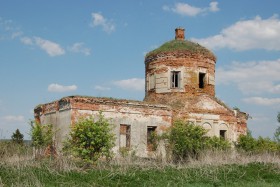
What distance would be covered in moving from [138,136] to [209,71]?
22.6ft

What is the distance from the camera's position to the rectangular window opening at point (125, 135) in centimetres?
2038

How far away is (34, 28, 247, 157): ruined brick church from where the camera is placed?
770 inches

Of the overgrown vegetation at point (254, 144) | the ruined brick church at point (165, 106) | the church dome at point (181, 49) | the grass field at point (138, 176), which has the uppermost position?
the church dome at point (181, 49)

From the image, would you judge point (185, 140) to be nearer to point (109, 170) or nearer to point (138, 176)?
point (109, 170)

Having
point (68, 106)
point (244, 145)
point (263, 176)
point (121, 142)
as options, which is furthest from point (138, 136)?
point (263, 176)

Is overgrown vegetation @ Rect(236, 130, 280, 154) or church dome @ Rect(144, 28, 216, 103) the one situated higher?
church dome @ Rect(144, 28, 216, 103)

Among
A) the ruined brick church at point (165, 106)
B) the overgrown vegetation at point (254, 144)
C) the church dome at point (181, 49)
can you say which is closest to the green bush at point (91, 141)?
the ruined brick church at point (165, 106)

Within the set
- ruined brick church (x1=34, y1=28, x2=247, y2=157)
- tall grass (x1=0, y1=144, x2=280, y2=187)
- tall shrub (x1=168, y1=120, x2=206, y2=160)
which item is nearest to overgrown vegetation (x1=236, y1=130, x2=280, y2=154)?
ruined brick church (x1=34, y1=28, x2=247, y2=157)

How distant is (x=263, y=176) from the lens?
1301cm

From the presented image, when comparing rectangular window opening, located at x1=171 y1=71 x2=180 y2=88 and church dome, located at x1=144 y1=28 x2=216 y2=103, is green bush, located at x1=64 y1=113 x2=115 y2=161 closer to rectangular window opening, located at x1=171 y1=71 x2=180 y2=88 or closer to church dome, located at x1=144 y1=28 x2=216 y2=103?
church dome, located at x1=144 y1=28 x2=216 y2=103

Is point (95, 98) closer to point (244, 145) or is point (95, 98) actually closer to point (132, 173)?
point (132, 173)

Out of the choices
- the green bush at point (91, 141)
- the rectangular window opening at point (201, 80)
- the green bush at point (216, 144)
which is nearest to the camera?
the green bush at point (91, 141)

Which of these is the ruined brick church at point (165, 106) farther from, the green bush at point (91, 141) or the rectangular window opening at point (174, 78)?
the green bush at point (91, 141)

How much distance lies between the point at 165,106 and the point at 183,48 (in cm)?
429
